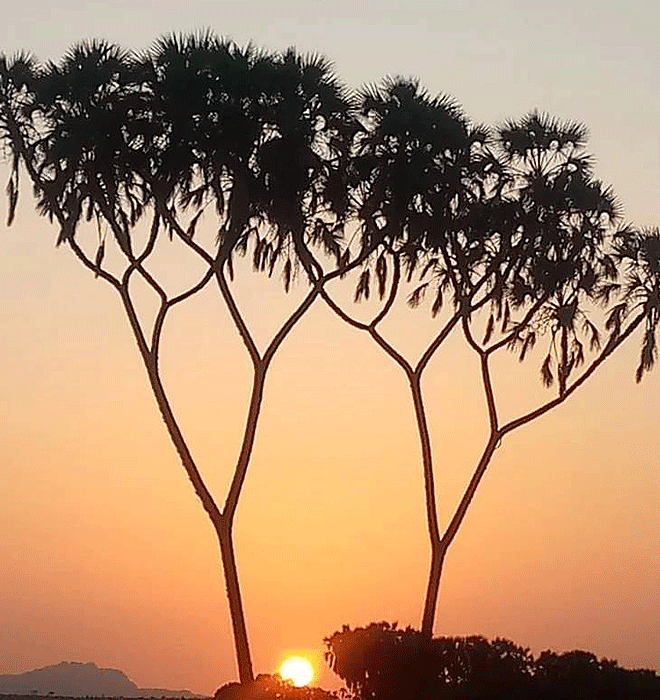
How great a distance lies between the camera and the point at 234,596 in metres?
32.2

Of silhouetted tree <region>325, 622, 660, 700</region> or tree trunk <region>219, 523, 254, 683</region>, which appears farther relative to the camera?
tree trunk <region>219, 523, 254, 683</region>

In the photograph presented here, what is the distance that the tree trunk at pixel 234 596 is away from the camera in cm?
3191

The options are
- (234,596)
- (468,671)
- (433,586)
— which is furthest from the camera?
(433,586)

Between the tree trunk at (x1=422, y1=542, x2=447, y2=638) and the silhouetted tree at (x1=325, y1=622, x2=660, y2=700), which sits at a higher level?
the tree trunk at (x1=422, y1=542, x2=447, y2=638)

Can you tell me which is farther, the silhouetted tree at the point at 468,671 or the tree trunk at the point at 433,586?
the tree trunk at the point at 433,586

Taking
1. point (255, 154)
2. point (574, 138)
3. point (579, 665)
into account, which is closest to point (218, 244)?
Answer: point (255, 154)

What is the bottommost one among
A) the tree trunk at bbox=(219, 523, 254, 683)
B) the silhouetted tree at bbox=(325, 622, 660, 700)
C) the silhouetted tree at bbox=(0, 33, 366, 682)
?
the silhouetted tree at bbox=(325, 622, 660, 700)

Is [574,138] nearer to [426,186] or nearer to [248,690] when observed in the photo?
[426,186]

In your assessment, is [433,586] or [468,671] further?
[433,586]

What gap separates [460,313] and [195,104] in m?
7.37

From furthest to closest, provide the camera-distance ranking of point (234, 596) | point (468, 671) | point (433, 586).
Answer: point (433, 586)
point (234, 596)
point (468, 671)

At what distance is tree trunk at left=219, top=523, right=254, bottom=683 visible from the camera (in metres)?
31.9

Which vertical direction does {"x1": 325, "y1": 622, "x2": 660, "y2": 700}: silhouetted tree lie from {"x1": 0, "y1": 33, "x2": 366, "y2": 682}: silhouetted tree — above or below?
below

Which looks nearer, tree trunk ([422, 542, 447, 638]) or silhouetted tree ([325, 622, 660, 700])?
silhouetted tree ([325, 622, 660, 700])
